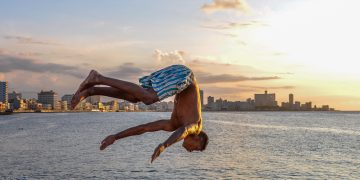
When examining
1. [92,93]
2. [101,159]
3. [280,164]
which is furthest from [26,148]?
[92,93]

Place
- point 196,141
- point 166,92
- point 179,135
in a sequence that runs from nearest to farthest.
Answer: point 179,135 < point 166,92 < point 196,141

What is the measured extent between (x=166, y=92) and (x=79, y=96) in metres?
1.23

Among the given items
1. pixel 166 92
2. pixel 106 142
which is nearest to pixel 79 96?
pixel 106 142

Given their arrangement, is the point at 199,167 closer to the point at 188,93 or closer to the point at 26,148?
the point at 26,148

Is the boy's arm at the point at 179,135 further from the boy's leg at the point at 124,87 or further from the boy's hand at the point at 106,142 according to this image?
the boy's hand at the point at 106,142

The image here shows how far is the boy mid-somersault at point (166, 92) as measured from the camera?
692cm

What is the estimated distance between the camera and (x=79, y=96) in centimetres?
689

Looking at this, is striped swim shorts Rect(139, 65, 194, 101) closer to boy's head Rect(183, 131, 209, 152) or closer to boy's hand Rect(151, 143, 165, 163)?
boy's head Rect(183, 131, 209, 152)

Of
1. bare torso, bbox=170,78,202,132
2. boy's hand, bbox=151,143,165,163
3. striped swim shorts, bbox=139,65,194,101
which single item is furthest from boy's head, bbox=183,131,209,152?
boy's hand, bbox=151,143,165,163

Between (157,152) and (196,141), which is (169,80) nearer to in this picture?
(196,141)

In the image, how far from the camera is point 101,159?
165ft

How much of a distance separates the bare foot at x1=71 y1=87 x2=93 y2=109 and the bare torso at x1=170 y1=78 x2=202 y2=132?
1340mm

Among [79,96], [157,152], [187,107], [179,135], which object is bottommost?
[157,152]

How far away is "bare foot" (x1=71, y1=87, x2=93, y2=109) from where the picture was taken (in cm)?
679
